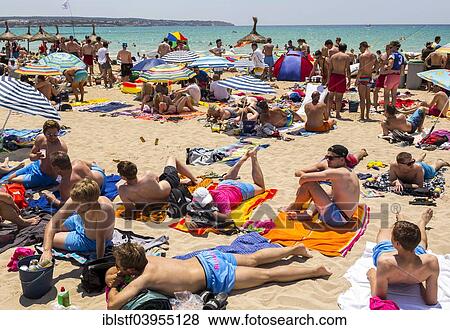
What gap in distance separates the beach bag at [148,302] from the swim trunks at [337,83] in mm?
7492

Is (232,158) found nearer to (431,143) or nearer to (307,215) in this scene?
(307,215)

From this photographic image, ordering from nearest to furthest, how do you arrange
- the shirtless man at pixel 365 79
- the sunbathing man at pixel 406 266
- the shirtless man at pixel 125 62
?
the sunbathing man at pixel 406 266
the shirtless man at pixel 365 79
the shirtless man at pixel 125 62

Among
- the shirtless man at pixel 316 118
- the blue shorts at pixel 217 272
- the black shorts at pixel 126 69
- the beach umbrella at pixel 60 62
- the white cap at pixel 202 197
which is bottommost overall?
the blue shorts at pixel 217 272

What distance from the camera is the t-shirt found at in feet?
15.4

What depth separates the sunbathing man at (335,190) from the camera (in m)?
4.39

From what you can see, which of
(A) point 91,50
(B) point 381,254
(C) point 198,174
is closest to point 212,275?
(B) point 381,254

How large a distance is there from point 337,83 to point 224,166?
4146mm

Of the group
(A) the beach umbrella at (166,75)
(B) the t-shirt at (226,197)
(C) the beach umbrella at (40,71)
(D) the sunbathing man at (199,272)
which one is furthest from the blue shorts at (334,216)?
(C) the beach umbrella at (40,71)

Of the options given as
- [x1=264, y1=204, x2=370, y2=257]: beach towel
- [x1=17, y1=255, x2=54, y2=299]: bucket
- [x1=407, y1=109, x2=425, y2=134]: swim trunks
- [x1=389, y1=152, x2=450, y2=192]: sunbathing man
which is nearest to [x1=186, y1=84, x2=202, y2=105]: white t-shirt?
[x1=407, y1=109, x2=425, y2=134]: swim trunks

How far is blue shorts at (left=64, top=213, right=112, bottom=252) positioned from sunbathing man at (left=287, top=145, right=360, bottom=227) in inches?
81.3

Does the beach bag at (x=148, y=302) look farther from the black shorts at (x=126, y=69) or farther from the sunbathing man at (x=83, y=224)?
the black shorts at (x=126, y=69)
